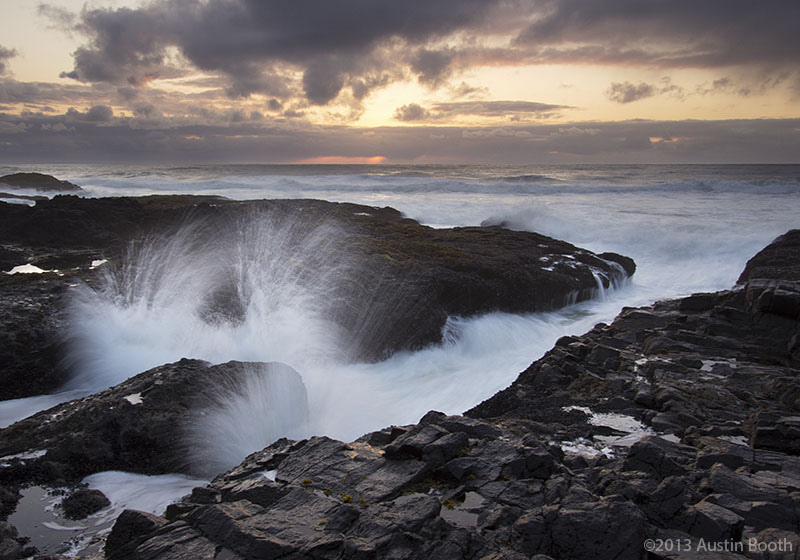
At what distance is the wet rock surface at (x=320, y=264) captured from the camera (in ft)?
38.5

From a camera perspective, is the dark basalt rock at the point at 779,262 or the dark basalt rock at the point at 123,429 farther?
the dark basalt rock at the point at 779,262

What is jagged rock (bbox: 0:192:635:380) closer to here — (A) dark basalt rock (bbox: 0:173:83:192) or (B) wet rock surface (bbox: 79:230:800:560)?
(B) wet rock surface (bbox: 79:230:800:560)

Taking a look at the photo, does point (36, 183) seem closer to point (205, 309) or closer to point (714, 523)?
point (205, 309)

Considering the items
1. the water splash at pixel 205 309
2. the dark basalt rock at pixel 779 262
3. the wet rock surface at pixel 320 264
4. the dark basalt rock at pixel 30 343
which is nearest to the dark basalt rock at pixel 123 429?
the dark basalt rock at pixel 30 343

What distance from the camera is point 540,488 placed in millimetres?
5141

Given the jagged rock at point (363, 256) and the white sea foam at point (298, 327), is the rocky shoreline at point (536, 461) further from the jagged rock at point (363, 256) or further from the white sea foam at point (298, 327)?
the white sea foam at point (298, 327)

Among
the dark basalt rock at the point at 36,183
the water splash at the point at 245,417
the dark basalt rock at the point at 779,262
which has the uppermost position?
the dark basalt rock at the point at 36,183

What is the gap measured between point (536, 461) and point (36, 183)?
64294 millimetres

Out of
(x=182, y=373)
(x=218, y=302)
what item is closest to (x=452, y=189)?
(x=218, y=302)

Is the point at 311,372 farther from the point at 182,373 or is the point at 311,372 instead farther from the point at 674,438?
the point at 674,438

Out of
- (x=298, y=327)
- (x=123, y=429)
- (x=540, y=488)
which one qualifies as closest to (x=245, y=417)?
(x=123, y=429)

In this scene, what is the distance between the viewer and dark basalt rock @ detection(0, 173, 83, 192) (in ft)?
170

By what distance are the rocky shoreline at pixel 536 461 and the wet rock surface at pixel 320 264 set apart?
2.11ft

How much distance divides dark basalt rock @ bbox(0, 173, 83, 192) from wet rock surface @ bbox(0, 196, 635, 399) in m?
36.4
